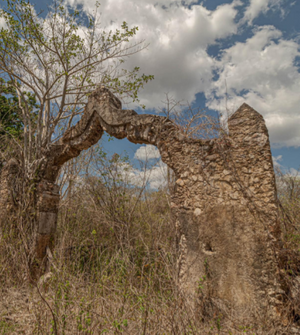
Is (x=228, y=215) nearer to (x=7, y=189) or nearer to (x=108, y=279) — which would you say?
(x=108, y=279)

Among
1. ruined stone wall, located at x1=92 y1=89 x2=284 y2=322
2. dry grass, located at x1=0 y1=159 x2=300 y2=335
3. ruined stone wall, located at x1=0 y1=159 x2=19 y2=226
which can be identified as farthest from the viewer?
ruined stone wall, located at x1=0 y1=159 x2=19 y2=226

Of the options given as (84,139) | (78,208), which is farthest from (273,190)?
(78,208)

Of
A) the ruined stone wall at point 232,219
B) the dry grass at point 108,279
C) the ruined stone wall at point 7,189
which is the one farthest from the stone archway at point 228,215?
the ruined stone wall at point 7,189

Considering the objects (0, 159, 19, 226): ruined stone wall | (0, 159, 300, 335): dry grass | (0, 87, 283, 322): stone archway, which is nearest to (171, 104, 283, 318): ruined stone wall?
(0, 87, 283, 322): stone archway

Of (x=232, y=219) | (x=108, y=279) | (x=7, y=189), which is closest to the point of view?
(x=232, y=219)

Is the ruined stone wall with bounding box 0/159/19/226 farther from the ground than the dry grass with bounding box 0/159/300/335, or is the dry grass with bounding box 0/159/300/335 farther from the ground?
the ruined stone wall with bounding box 0/159/19/226

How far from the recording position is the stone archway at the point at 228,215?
117 inches

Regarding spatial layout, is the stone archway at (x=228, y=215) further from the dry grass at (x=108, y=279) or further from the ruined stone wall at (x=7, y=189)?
the ruined stone wall at (x=7, y=189)

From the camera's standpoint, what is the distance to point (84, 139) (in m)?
5.20

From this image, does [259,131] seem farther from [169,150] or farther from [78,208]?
[78,208]

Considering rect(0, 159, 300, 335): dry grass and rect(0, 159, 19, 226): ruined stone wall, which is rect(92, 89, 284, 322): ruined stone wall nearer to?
rect(0, 159, 300, 335): dry grass

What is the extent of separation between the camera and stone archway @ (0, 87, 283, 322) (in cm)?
298

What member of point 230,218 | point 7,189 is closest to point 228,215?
point 230,218

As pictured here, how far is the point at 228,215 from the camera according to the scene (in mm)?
3268
